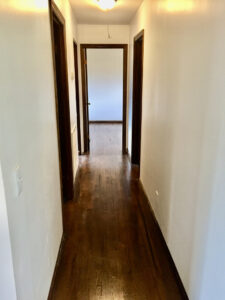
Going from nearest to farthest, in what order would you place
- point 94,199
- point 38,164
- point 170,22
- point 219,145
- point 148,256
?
point 219,145 < point 38,164 < point 170,22 < point 148,256 < point 94,199

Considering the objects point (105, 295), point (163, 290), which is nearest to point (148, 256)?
point (163, 290)

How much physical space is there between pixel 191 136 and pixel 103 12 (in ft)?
10.0

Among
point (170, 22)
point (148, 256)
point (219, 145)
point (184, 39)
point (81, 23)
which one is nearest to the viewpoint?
point (219, 145)

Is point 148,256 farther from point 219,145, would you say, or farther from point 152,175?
point 219,145

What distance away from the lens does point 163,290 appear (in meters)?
1.94

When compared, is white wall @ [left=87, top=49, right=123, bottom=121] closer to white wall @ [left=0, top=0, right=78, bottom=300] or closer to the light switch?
white wall @ [left=0, top=0, right=78, bottom=300]

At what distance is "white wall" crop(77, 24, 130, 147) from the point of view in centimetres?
475

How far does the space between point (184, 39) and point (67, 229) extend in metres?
2.06

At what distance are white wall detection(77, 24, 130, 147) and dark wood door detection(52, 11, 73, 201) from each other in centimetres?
210

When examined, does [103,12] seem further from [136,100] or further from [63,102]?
[63,102]

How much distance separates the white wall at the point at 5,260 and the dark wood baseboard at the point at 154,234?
1281 millimetres

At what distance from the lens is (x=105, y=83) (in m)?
8.42

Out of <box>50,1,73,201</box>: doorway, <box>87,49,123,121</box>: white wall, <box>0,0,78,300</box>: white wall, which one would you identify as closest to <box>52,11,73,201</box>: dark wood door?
<box>50,1,73,201</box>: doorway

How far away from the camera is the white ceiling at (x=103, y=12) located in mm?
3435
